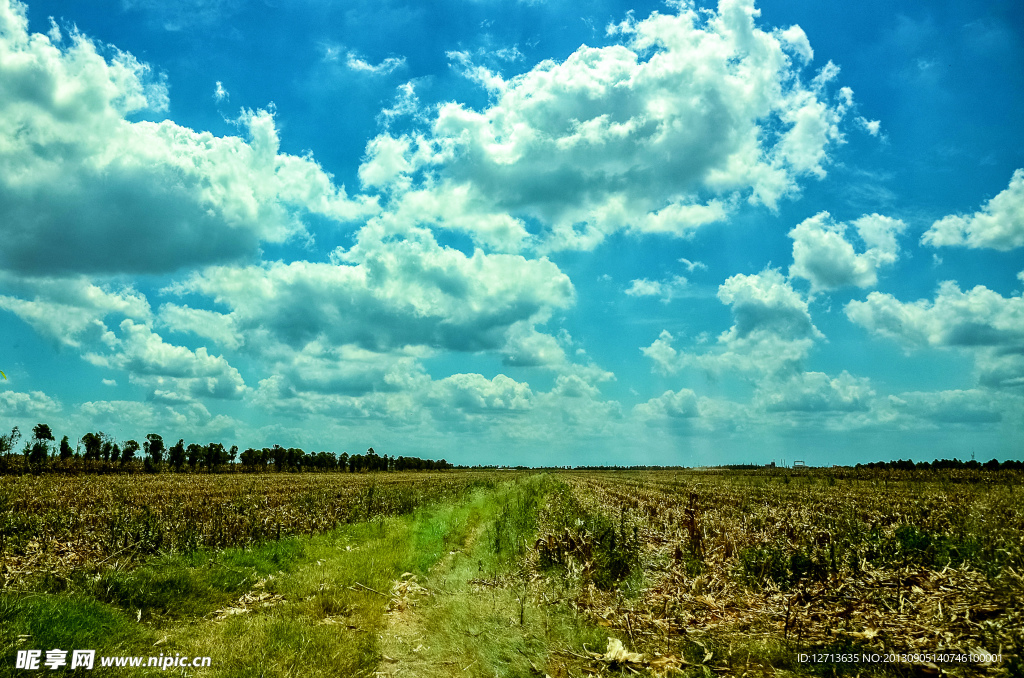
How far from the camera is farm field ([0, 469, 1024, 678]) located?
6.96 metres

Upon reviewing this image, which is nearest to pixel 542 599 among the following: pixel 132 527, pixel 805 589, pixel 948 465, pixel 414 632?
pixel 414 632

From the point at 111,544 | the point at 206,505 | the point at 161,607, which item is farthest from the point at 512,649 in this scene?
the point at 206,505

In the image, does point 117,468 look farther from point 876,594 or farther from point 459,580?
point 876,594

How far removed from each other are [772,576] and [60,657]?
11208 mm

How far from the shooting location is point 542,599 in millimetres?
9930

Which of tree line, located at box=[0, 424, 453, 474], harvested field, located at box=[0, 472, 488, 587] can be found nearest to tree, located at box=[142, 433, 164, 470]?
tree line, located at box=[0, 424, 453, 474]

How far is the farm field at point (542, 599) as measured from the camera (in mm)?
6961

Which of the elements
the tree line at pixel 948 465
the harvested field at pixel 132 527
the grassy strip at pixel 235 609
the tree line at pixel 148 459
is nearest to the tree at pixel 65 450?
the tree line at pixel 148 459

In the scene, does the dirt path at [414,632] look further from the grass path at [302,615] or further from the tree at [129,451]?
the tree at [129,451]

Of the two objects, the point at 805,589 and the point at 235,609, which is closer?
the point at 805,589

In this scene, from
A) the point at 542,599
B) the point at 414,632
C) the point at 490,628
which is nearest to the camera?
the point at 490,628

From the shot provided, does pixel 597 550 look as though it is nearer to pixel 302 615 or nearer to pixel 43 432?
pixel 302 615

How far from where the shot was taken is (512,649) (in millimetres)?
7852

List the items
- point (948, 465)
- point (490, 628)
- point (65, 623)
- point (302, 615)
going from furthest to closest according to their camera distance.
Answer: point (948, 465) → point (302, 615) → point (490, 628) → point (65, 623)
